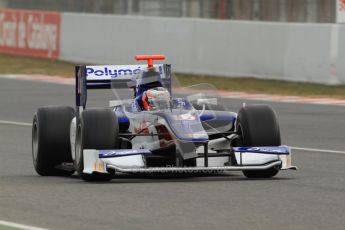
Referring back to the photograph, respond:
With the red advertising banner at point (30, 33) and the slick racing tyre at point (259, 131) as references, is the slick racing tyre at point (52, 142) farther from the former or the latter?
the red advertising banner at point (30, 33)

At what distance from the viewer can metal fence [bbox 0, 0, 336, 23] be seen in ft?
87.6

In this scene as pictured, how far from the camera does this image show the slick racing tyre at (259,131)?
39.3ft

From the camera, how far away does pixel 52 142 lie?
12.8 meters

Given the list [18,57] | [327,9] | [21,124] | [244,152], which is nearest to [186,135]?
[244,152]

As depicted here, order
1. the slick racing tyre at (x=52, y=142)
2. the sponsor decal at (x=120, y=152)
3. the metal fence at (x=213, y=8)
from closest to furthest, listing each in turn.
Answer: the sponsor decal at (x=120, y=152) < the slick racing tyre at (x=52, y=142) < the metal fence at (x=213, y=8)

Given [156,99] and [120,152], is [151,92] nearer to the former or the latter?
[156,99]

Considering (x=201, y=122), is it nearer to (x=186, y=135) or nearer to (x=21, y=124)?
(x=186, y=135)

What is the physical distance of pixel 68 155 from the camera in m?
12.9

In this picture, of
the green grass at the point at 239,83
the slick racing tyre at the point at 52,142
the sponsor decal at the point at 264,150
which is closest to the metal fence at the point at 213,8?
the green grass at the point at 239,83

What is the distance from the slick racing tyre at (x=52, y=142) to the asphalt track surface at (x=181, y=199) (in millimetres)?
180

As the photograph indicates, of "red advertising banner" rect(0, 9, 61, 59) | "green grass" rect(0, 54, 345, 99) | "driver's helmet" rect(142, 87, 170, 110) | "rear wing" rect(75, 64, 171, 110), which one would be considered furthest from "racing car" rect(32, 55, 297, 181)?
"red advertising banner" rect(0, 9, 61, 59)

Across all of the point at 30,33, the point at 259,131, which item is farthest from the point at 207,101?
the point at 30,33

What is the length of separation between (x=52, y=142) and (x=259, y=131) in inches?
83.6

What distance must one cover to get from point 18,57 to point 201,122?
2461 cm
